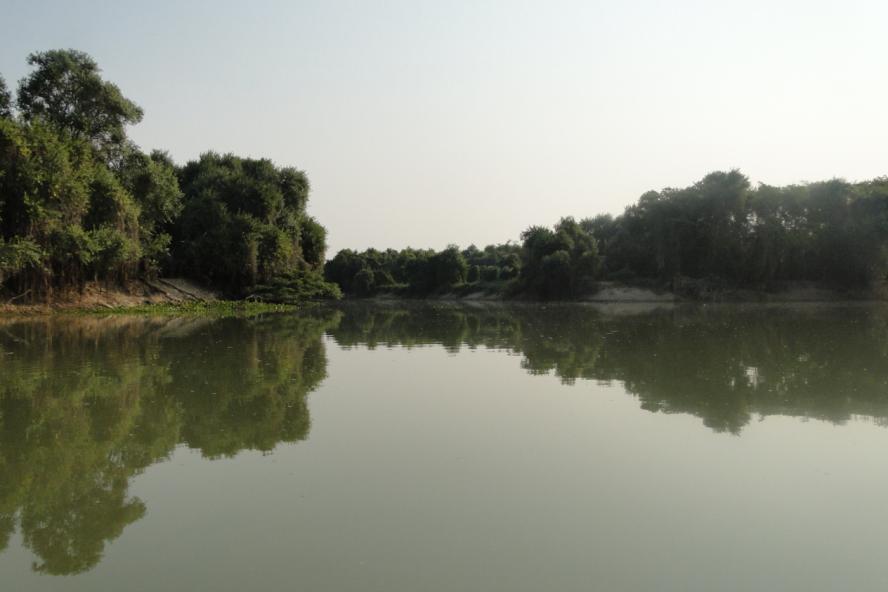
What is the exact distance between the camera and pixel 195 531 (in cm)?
443

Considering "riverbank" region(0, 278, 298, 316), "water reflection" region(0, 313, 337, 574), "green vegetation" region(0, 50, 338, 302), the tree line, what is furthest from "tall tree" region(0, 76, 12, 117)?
the tree line

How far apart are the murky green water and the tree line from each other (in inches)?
1958

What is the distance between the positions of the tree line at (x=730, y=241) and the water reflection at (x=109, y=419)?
50.1 m

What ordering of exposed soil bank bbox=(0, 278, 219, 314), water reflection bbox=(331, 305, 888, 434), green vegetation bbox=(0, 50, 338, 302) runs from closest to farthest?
water reflection bbox=(331, 305, 888, 434) → green vegetation bbox=(0, 50, 338, 302) → exposed soil bank bbox=(0, 278, 219, 314)

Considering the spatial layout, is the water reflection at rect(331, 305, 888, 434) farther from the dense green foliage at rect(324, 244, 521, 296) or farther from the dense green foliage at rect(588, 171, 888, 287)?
the dense green foliage at rect(324, 244, 521, 296)

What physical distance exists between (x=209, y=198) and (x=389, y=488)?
44.5 m

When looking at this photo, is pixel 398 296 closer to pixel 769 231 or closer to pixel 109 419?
pixel 769 231

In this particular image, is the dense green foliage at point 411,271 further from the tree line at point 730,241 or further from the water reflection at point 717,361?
the water reflection at point 717,361

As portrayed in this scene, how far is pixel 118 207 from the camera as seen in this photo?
35.5 m

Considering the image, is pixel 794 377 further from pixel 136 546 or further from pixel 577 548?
pixel 136 546

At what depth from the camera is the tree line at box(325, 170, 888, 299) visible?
56.7 m

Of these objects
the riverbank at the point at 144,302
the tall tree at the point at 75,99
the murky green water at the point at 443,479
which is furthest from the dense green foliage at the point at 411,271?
the murky green water at the point at 443,479

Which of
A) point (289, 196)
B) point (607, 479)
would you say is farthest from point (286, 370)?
point (289, 196)

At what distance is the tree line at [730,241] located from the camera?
56.7m
